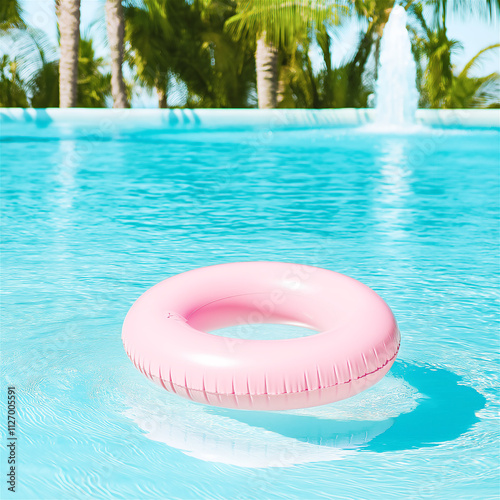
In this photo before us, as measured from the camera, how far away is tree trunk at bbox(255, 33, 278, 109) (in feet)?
42.4

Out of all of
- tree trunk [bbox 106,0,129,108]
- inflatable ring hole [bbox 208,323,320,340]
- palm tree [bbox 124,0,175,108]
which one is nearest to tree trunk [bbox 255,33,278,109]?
palm tree [bbox 124,0,175,108]

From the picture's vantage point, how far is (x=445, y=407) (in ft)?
8.70

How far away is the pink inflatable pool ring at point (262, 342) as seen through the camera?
7.18ft

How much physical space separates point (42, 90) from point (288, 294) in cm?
1356

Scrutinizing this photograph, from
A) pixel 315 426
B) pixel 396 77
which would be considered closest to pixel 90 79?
pixel 396 77

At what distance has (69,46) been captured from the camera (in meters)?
12.7

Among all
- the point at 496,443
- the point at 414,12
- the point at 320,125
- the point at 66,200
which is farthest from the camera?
the point at 414,12

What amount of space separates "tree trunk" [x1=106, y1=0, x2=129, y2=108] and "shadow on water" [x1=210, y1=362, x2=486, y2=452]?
11418 millimetres

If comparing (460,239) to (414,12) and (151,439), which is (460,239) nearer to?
(151,439)

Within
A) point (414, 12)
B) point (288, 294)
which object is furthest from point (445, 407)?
point (414, 12)

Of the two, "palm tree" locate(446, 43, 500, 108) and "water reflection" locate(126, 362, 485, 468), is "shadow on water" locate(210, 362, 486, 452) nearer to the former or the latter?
"water reflection" locate(126, 362, 485, 468)

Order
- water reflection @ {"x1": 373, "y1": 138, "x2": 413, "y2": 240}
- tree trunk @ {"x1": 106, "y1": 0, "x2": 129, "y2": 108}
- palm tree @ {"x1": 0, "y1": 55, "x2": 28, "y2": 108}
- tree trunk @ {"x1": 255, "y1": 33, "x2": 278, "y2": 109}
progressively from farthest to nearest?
palm tree @ {"x1": 0, "y1": 55, "x2": 28, "y2": 108} → tree trunk @ {"x1": 255, "y1": 33, "x2": 278, "y2": 109} → tree trunk @ {"x1": 106, "y1": 0, "x2": 129, "y2": 108} → water reflection @ {"x1": 373, "y1": 138, "x2": 413, "y2": 240}

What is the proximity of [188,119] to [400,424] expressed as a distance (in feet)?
31.1

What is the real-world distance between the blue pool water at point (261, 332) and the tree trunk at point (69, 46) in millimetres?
4943
